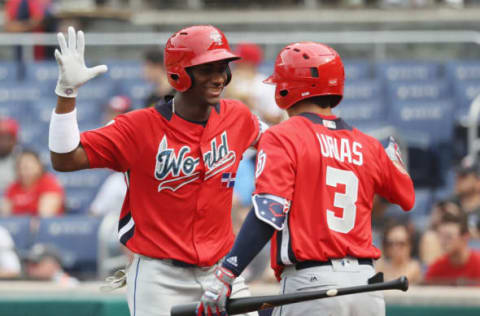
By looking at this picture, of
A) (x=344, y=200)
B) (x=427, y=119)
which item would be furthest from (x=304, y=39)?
(x=344, y=200)

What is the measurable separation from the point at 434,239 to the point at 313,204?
3.11 meters

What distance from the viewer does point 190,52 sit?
4.07 m

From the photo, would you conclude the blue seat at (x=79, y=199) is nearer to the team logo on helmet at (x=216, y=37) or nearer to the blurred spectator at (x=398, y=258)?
the blurred spectator at (x=398, y=258)

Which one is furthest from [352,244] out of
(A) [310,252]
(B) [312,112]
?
(B) [312,112]

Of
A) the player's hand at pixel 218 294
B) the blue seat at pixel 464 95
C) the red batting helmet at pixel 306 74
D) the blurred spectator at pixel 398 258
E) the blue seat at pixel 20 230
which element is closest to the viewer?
the player's hand at pixel 218 294

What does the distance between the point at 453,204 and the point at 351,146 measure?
283 centimetres

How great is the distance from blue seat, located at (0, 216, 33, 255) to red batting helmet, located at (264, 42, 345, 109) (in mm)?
4029

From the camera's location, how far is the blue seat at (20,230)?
7.44m

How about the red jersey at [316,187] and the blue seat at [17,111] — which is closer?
the red jersey at [316,187]

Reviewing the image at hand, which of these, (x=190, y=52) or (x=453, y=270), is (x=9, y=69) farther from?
(x=190, y=52)

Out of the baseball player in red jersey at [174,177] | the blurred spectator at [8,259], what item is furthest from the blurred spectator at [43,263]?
the baseball player in red jersey at [174,177]

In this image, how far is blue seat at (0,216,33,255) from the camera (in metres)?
7.44

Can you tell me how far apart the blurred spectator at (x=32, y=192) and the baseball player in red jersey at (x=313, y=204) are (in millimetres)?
4107

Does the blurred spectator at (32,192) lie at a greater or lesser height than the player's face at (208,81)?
lesser
